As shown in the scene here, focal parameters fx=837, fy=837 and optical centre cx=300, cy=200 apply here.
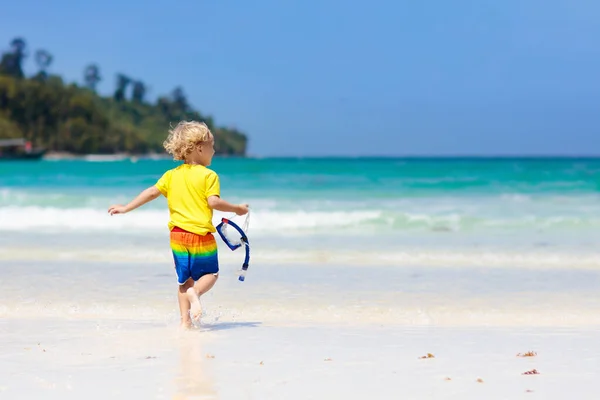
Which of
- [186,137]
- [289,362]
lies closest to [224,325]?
[289,362]

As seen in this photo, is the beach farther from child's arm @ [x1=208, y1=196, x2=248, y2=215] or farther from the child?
child's arm @ [x1=208, y1=196, x2=248, y2=215]

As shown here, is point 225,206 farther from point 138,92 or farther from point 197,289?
point 138,92

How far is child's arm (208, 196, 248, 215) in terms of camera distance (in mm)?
5363

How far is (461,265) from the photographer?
987 cm

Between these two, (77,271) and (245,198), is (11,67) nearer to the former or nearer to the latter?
(245,198)

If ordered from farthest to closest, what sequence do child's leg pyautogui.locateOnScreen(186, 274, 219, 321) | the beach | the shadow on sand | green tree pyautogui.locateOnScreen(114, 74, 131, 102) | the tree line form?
green tree pyautogui.locateOnScreen(114, 74, 131, 102) → the tree line → the shadow on sand → child's leg pyautogui.locateOnScreen(186, 274, 219, 321) → the beach

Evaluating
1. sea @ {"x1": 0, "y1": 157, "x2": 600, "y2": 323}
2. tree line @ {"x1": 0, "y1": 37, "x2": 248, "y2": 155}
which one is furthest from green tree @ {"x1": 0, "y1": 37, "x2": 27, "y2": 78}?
sea @ {"x1": 0, "y1": 157, "x2": 600, "y2": 323}

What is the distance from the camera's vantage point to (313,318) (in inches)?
252

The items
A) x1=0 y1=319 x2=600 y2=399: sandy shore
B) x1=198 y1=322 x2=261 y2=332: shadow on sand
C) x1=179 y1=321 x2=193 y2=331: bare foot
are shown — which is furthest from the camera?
x1=198 y1=322 x2=261 y2=332: shadow on sand

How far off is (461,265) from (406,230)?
16.0 ft

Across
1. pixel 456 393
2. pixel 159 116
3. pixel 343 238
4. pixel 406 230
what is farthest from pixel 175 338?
pixel 159 116

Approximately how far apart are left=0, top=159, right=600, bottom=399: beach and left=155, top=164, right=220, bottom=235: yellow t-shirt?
76cm

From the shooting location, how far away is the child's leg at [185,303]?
223 inches

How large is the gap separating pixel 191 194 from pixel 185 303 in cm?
77
